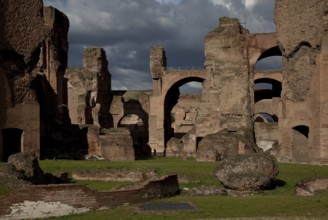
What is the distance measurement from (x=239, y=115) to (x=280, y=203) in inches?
812

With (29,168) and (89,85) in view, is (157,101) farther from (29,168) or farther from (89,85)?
(29,168)

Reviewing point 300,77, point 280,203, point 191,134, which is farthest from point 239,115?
point 280,203

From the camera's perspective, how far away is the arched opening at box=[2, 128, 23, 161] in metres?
22.1

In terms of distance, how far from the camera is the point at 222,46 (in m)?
31.4

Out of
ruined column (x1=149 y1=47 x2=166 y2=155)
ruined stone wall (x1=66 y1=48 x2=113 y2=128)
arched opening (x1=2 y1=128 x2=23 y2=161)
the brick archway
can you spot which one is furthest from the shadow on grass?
ruined stone wall (x1=66 y1=48 x2=113 y2=128)

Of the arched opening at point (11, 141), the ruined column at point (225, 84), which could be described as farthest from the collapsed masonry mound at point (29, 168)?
the ruined column at point (225, 84)

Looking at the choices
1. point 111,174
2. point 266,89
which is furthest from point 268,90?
point 111,174

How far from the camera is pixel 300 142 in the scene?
74.9 feet

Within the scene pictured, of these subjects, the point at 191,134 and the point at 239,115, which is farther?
the point at 191,134

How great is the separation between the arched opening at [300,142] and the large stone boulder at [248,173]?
9.35m

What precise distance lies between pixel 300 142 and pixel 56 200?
624 inches

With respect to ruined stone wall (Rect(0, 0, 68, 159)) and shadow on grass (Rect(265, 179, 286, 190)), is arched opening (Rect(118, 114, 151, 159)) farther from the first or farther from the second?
shadow on grass (Rect(265, 179, 286, 190))

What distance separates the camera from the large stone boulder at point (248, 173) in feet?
43.3

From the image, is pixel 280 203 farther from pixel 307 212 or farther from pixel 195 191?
pixel 195 191
